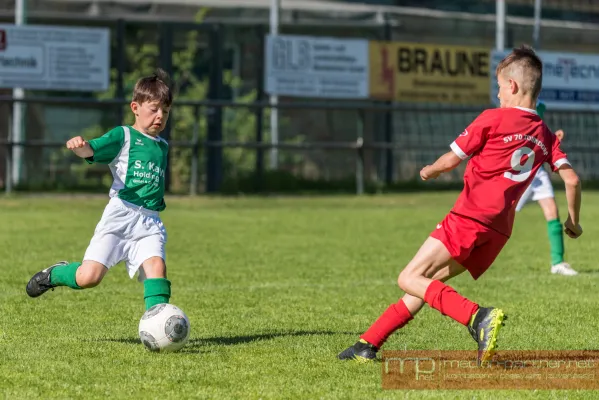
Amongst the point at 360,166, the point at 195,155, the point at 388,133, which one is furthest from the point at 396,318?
the point at 388,133

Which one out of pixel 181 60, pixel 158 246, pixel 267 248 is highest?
pixel 181 60

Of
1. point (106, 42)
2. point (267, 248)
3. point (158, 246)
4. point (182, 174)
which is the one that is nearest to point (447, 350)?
point (158, 246)

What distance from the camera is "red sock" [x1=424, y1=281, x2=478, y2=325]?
5.75m

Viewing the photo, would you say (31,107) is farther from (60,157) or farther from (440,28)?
(440,28)

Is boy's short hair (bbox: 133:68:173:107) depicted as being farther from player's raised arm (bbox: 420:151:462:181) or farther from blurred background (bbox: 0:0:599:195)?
blurred background (bbox: 0:0:599:195)

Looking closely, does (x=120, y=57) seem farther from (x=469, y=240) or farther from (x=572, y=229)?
(x=469, y=240)

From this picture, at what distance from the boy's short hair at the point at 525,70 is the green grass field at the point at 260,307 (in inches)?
60.1

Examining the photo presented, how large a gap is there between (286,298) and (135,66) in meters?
13.7

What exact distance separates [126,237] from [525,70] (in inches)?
95.6

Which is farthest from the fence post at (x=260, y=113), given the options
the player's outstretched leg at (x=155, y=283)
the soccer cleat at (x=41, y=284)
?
the player's outstretched leg at (x=155, y=283)

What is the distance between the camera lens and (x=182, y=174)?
780 inches

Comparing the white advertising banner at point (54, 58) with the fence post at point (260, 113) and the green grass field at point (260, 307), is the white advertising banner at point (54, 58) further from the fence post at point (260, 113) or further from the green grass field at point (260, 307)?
the green grass field at point (260, 307)

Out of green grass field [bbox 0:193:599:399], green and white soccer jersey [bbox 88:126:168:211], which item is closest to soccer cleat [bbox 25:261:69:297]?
green grass field [bbox 0:193:599:399]

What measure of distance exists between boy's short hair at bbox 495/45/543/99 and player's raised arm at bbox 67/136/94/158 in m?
2.26
